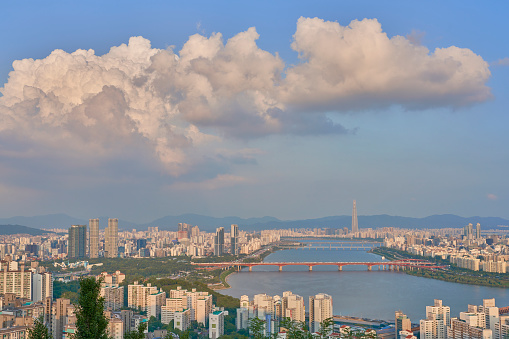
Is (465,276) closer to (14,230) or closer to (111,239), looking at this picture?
(111,239)

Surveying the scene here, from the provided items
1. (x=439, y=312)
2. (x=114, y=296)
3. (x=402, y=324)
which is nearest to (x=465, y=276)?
(x=439, y=312)

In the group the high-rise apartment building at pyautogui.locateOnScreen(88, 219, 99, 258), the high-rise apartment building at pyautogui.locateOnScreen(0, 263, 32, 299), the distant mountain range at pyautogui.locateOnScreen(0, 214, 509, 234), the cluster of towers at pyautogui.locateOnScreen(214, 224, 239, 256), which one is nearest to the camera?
the high-rise apartment building at pyautogui.locateOnScreen(0, 263, 32, 299)

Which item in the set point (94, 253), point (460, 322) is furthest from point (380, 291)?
point (94, 253)

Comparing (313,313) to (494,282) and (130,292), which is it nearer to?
(130,292)

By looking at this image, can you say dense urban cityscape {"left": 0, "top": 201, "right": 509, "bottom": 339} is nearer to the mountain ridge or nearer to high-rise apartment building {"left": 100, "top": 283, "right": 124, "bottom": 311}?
high-rise apartment building {"left": 100, "top": 283, "right": 124, "bottom": 311}

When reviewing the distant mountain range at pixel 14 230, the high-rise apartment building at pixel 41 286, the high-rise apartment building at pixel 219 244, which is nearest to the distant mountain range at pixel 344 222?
the distant mountain range at pixel 14 230

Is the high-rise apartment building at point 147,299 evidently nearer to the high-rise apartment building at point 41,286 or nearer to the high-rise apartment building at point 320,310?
the high-rise apartment building at point 41,286

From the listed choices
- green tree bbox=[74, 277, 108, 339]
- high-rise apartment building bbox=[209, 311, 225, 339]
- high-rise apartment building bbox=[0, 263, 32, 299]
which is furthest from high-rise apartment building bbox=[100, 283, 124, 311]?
green tree bbox=[74, 277, 108, 339]
